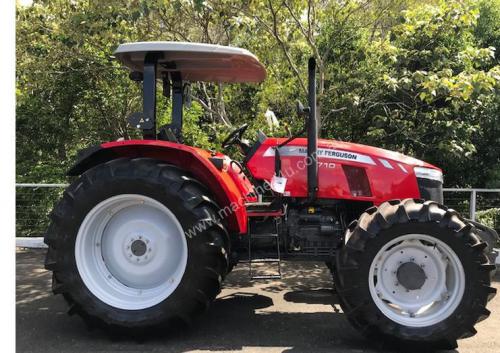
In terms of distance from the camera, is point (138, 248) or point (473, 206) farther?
point (473, 206)

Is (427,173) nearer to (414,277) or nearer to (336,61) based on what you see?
(414,277)

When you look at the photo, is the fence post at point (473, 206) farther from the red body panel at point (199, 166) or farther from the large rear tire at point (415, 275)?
the red body panel at point (199, 166)

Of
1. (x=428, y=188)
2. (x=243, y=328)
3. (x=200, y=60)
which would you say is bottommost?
(x=243, y=328)

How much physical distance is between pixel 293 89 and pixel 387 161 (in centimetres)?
430

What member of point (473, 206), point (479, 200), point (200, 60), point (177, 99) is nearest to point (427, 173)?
point (200, 60)

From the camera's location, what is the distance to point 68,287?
11.6ft

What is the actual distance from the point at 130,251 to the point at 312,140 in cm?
179

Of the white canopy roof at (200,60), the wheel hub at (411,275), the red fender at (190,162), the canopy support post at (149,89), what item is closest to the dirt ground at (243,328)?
the wheel hub at (411,275)

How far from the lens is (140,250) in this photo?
3.76 metres

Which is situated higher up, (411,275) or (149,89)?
(149,89)

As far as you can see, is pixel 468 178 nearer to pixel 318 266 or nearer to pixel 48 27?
pixel 318 266

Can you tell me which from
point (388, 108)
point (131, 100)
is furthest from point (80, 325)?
point (131, 100)

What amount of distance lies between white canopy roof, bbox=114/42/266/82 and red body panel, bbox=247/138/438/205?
0.88 m

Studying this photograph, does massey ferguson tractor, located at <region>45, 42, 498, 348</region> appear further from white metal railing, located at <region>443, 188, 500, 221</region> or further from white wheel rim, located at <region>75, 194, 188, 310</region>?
white metal railing, located at <region>443, 188, 500, 221</region>
